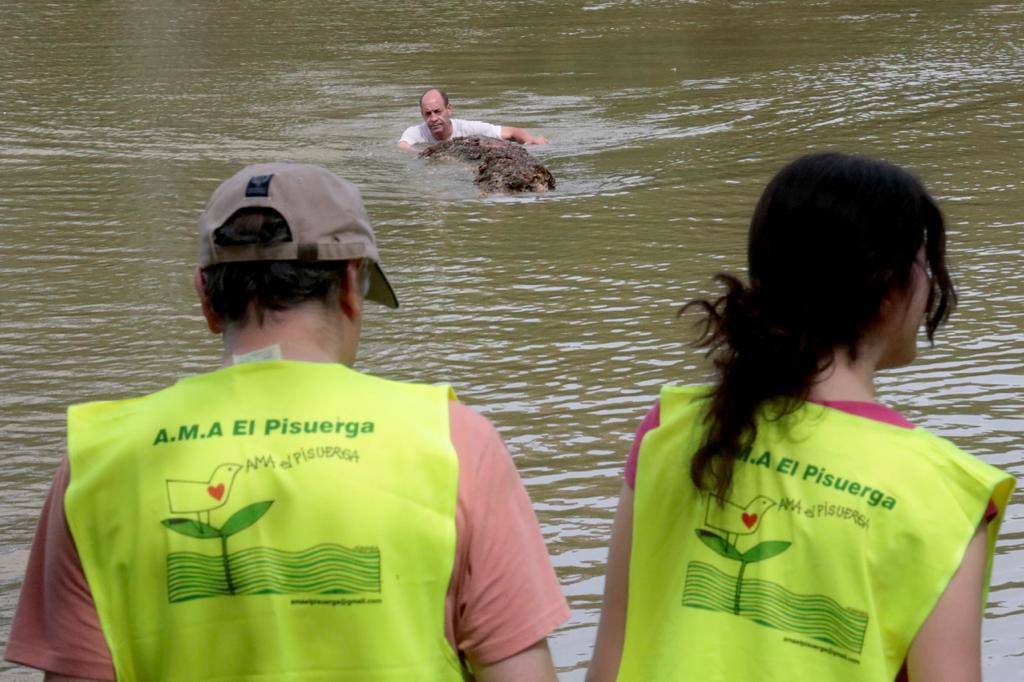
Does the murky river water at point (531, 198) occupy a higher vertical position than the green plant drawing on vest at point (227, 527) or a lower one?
lower

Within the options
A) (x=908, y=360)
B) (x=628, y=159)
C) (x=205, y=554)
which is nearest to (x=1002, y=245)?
(x=628, y=159)

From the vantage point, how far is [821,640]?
2.08m

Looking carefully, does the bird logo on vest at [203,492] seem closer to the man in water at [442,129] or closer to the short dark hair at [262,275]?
the short dark hair at [262,275]

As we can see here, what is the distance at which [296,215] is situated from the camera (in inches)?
80.4

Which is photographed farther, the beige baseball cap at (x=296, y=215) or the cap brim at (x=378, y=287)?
the cap brim at (x=378, y=287)

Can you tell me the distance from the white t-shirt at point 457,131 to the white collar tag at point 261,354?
11011 millimetres

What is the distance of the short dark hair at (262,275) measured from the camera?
6.69 ft

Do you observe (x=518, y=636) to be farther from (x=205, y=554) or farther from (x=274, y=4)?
(x=274, y=4)

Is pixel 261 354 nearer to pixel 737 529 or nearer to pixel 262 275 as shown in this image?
pixel 262 275

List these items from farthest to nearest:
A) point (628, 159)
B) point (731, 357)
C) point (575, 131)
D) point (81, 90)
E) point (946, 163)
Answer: point (81, 90)
point (575, 131)
point (628, 159)
point (946, 163)
point (731, 357)

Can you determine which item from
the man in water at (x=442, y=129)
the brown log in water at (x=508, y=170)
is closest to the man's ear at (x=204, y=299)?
the brown log in water at (x=508, y=170)

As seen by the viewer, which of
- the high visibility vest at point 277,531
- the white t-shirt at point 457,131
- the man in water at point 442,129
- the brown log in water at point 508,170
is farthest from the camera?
the white t-shirt at point 457,131

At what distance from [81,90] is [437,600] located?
14447 mm

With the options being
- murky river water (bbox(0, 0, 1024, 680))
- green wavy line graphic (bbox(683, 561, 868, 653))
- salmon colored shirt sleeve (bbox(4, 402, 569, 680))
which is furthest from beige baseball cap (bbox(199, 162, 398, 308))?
murky river water (bbox(0, 0, 1024, 680))
